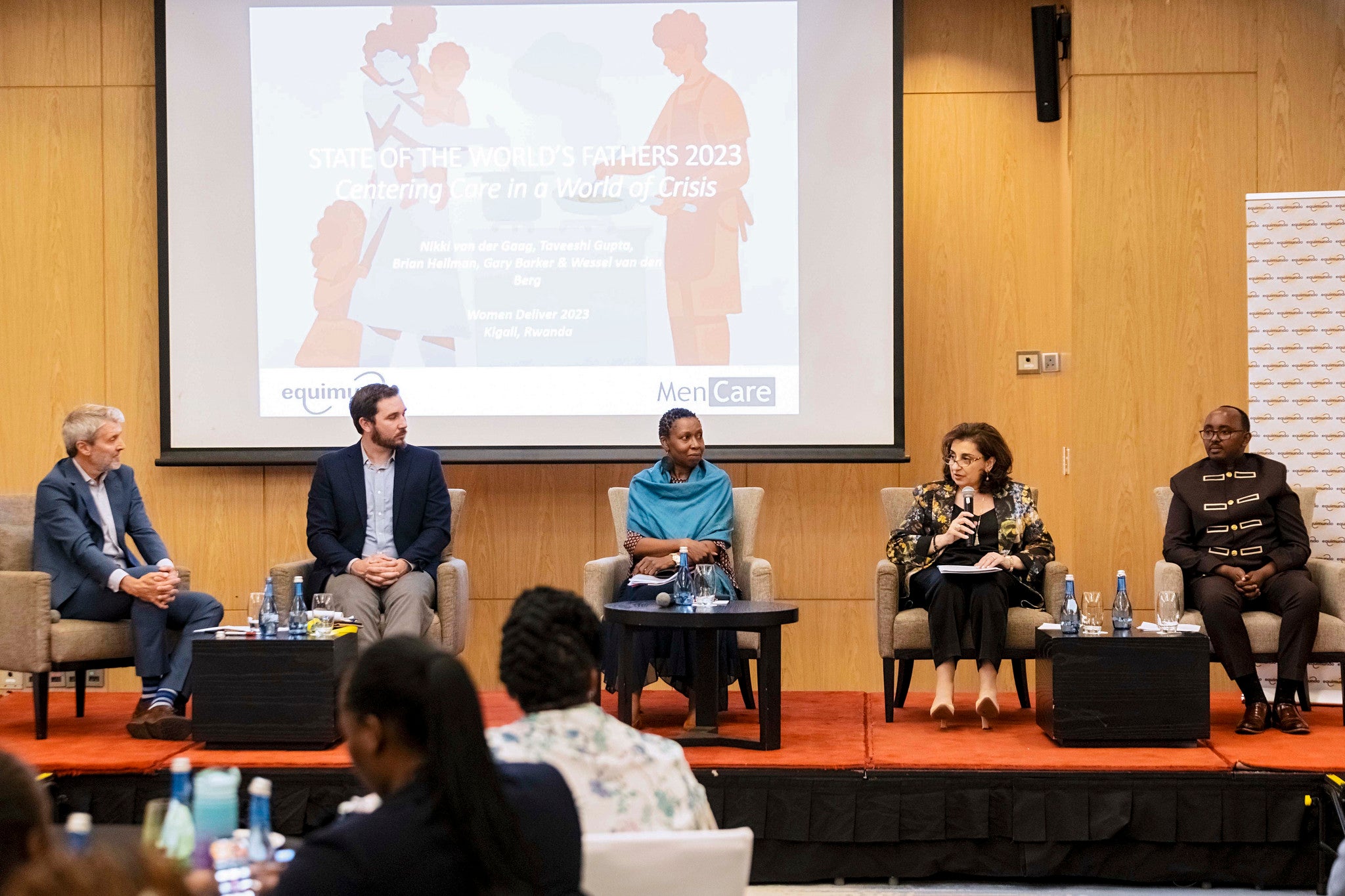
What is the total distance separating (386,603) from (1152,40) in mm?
3754

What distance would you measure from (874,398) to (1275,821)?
2.31 metres

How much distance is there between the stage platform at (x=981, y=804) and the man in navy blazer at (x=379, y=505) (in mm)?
857

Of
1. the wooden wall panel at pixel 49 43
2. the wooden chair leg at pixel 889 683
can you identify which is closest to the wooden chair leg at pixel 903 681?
the wooden chair leg at pixel 889 683

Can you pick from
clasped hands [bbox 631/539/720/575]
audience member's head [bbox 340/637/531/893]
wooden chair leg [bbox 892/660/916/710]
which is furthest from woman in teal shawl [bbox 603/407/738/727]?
audience member's head [bbox 340/637/531/893]

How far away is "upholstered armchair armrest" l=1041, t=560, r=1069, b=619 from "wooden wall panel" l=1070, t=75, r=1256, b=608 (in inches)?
36.2

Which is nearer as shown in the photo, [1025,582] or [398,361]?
[1025,582]

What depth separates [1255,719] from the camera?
4383 millimetres

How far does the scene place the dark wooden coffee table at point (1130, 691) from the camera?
163 inches

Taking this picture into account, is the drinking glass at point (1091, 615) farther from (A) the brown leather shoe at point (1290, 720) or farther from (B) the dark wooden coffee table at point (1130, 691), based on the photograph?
(A) the brown leather shoe at point (1290, 720)

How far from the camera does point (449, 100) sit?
5598mm

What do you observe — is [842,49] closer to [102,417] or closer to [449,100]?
[449,100]

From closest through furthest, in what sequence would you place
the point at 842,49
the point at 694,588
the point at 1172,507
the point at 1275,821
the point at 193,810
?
the point at 193,810, the point at 1275,821, the point at 694,588, the point at 1172,507, the point at 842,49

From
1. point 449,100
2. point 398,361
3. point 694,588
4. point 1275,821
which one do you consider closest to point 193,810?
point 694,588

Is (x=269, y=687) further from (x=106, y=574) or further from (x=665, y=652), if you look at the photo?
(x=665, y=652)
